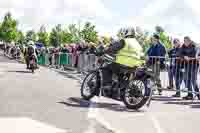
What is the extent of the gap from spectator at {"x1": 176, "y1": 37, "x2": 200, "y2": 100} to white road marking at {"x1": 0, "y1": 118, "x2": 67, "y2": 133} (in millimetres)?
5688

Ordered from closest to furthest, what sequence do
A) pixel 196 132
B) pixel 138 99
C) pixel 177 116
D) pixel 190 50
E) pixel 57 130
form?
pixel 57 130 → pixel 196 132 → pixel 177 116 → pixel 138 99 → pixel 190 50

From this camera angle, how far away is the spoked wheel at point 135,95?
393 inches

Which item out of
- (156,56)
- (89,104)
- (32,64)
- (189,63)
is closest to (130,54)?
(89,104)

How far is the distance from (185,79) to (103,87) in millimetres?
2946

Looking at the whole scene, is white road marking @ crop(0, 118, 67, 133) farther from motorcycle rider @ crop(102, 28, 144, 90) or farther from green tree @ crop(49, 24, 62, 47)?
green tree @ crop(49, 24, 62, 47)

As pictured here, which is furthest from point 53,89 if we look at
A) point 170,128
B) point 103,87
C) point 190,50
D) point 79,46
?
point 79,46

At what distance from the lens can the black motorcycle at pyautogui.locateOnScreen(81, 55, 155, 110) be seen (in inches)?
393

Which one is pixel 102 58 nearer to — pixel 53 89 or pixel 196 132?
pixel 53 89

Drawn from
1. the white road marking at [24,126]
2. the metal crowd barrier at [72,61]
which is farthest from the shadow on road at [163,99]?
the metal crowd barrier at [72,61]

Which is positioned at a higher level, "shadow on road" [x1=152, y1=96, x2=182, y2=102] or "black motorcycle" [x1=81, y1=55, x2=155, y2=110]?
"black motorcycle" [x1=81, y1=55, x2=155, y2=110]

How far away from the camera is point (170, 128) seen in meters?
7.87

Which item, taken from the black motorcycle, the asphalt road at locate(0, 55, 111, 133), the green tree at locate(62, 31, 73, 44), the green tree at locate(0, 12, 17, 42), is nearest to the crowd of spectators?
the black motorcycle

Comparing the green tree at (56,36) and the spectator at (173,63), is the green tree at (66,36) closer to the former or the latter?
the green tree at (56,36)

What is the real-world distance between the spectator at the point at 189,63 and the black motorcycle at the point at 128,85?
2.34m
